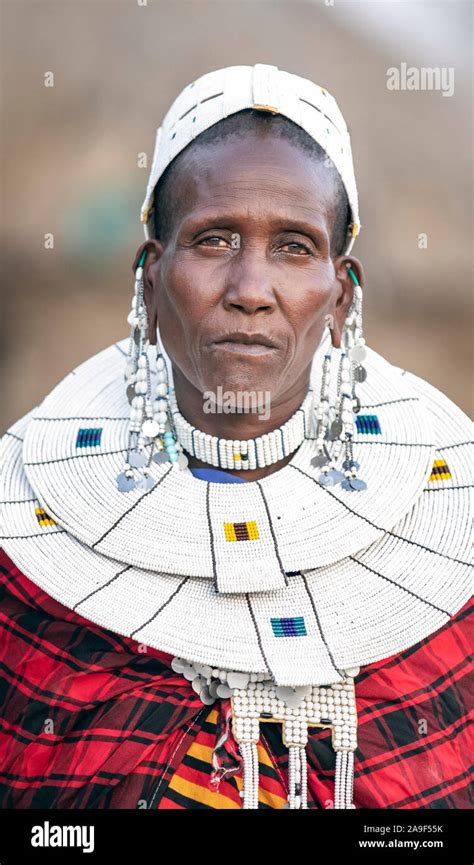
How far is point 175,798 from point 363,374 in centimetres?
110

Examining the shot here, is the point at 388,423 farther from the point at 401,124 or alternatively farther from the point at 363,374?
the point at 401,124

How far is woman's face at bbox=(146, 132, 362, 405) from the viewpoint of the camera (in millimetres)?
2172

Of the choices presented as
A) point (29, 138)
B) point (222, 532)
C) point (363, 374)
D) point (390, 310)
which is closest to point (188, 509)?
point (222, 532)

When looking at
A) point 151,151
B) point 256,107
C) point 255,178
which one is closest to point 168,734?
point 255,178

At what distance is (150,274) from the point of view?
8.07 ft

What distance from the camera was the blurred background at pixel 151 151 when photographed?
22.9ft

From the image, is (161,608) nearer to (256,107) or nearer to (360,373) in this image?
(360,373)

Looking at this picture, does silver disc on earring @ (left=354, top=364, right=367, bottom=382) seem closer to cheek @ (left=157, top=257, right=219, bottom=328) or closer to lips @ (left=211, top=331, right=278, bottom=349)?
lips @ (left=211, top=331, right=278, bottom=349)

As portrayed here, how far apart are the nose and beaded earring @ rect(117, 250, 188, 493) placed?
0.35m

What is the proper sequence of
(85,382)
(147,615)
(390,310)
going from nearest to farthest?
1. (147,615)
2. (85,382)
3. (390,310)

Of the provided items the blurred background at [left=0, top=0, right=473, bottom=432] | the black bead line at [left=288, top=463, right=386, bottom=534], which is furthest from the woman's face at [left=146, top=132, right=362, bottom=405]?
the blurred background at [left=0, top=0, right=473, bottom=432]

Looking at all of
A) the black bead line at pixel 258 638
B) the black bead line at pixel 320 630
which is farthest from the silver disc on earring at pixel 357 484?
the black bead line at pixel 258 638

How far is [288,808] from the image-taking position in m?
2.12
